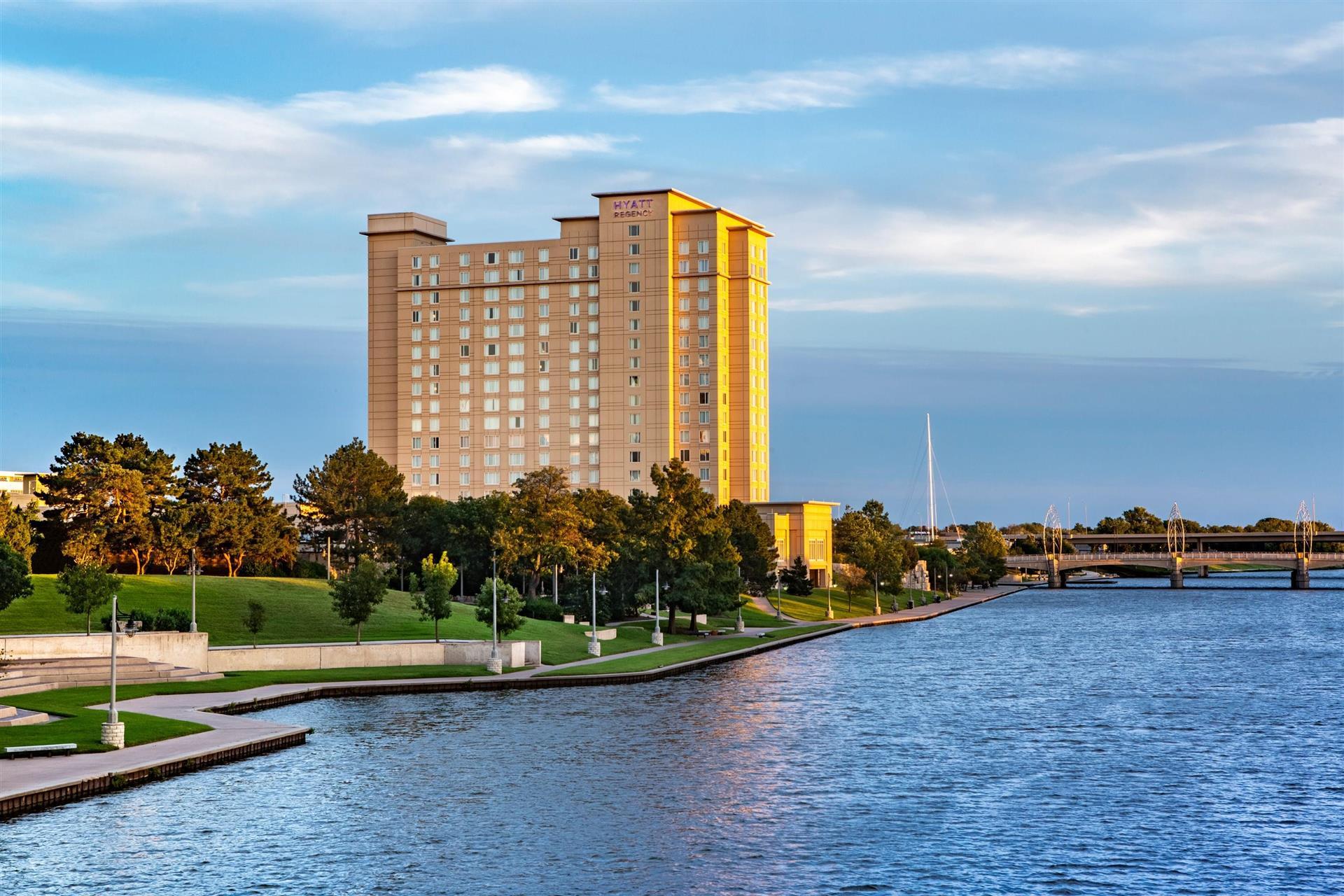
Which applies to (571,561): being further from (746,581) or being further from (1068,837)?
(1068,837)

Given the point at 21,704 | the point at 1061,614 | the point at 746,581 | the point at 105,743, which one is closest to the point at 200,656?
the point at 21,704

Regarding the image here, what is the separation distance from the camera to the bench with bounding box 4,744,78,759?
42.4m

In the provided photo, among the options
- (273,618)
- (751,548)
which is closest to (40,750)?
(273,618)

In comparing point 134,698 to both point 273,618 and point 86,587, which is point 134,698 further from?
point 273,618

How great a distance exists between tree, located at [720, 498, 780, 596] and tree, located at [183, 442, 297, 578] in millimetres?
39378

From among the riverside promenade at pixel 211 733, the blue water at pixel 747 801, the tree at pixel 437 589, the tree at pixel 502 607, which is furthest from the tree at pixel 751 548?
the blue water at pixel 747 801

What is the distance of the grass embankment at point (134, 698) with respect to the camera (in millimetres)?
46031

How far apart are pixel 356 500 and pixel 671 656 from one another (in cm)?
6183

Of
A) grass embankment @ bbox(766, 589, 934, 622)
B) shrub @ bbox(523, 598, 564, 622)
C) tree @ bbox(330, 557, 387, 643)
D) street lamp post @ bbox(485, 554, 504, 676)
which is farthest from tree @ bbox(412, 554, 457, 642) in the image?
grass embankment @ bbox(766, 589, 934, 622)

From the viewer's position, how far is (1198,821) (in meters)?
37.9

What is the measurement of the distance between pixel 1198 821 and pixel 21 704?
41.3 metres

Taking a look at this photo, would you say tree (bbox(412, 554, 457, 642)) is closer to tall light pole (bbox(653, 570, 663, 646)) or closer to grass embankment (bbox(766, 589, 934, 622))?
tall light pole (bbox(653, 570, 663, 646))

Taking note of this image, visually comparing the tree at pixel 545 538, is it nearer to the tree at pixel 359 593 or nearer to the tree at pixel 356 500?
the tree at pixel 356 500

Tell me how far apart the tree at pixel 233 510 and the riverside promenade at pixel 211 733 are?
131ft
